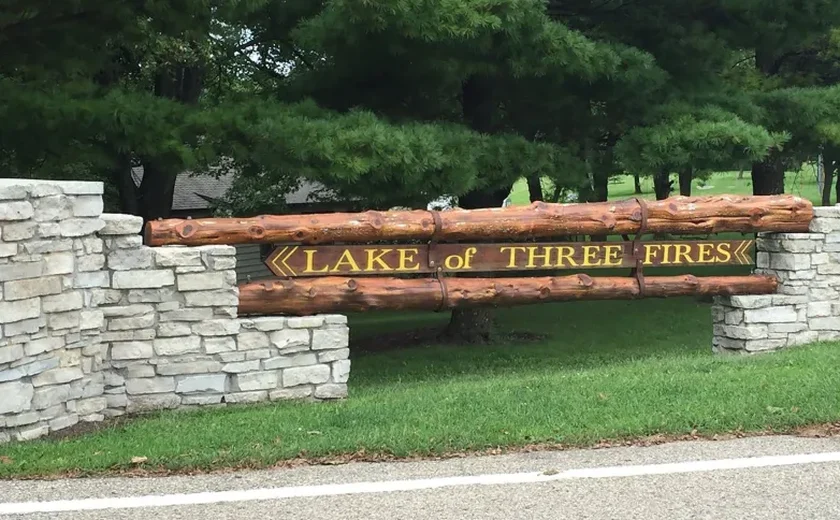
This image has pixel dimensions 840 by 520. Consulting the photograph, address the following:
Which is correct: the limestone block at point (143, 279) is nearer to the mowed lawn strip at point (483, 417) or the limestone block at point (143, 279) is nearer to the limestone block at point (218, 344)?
the limestone block at point (218, 344)

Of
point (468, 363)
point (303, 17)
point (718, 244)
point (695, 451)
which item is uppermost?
point (303, 17)

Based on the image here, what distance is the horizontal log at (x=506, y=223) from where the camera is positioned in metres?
7.18

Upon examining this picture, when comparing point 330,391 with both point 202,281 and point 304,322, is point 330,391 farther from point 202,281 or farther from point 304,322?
point 202,281

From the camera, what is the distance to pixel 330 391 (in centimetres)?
725

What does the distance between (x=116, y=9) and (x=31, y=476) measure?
5.68 meters

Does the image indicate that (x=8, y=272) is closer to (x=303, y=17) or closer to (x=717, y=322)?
(x=303, y=17)

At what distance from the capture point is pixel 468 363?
11.8 m

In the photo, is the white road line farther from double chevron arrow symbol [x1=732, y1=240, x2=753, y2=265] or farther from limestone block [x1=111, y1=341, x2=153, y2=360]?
double chevron arrow symbol [x1=732, y1=240, x2=753, y2=265]

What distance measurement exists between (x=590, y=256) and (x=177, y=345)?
410cm

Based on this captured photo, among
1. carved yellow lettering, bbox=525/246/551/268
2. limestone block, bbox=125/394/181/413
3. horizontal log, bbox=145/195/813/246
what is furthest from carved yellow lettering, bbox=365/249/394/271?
limestone block, bbox=125/394/181/413

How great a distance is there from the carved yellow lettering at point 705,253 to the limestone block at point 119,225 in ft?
18.1

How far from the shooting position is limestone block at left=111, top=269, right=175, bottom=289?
21.7 ft

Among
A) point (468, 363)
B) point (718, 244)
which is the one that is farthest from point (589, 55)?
point (468, 363)

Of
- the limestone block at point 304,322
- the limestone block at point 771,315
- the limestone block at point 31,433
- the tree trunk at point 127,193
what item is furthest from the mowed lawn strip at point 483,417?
the tree trunk at point 127,193
